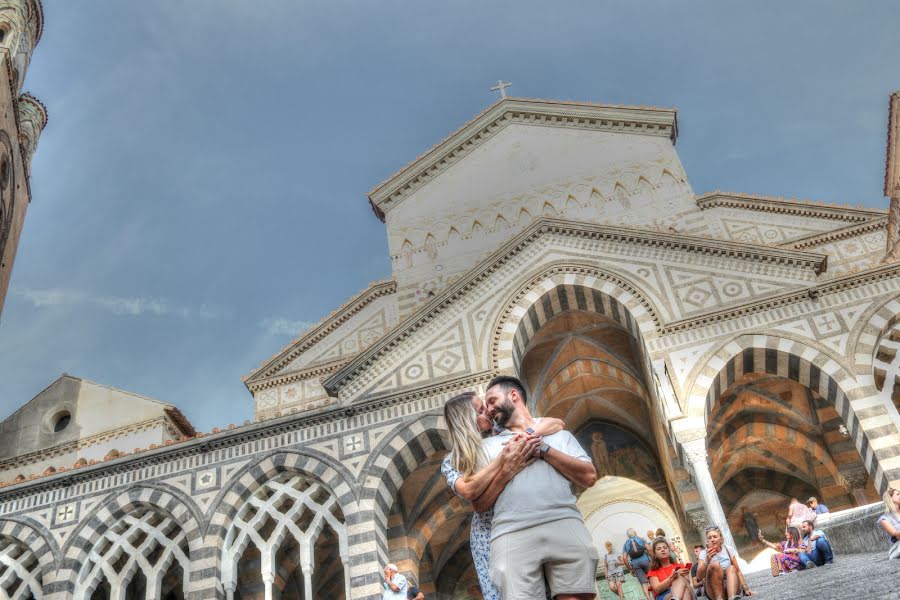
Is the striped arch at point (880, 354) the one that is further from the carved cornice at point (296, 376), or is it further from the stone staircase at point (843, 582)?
the carved cornice at point (296, 376)

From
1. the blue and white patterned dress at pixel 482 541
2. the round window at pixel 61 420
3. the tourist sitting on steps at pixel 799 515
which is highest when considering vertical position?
the round window at pixel 61 420

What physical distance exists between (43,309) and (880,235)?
70.9m

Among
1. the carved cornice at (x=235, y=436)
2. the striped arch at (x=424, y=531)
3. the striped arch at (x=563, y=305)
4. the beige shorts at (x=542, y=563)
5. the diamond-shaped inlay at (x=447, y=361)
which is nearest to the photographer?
the beige shorts at (x=542, y=563)

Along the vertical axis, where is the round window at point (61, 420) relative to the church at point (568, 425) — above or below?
above

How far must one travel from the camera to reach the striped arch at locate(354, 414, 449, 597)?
44.6ft

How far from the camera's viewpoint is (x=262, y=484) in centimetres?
1453

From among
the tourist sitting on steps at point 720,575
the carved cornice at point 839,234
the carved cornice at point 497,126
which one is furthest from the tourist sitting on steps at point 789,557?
the carved cornice at point 497,126

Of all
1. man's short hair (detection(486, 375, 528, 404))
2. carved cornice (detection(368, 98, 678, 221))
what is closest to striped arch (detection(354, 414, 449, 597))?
man's short hair (detection(486, 375, 528, 404))

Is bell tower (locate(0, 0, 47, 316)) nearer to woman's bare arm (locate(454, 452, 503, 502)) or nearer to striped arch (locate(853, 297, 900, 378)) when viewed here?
striped arch (locate(853, 297, 900, 378))

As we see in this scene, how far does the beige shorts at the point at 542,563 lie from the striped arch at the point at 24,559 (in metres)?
13.7

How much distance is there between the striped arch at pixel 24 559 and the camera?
14.3 meters

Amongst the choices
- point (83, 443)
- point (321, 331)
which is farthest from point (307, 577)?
point (83, 443)

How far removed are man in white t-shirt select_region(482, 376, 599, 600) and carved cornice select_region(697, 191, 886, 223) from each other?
18906 mm

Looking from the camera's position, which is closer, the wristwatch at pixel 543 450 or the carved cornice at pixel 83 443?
the wristwatch at pixel 543 450
